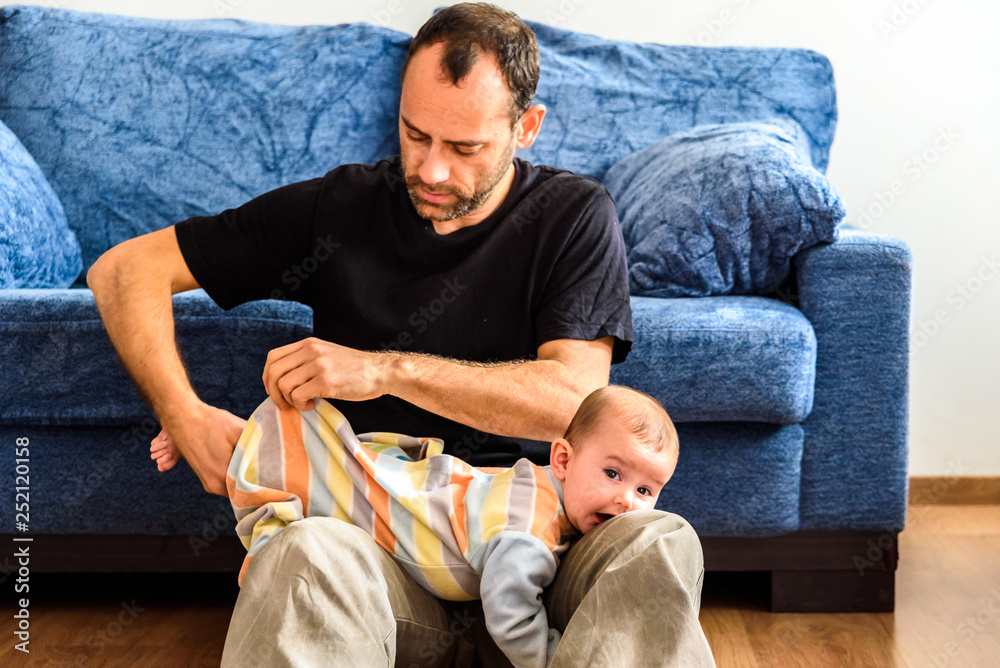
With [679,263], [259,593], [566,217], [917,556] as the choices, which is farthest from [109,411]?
[917,556]

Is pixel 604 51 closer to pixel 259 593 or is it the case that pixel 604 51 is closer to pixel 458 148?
pixel 458 148

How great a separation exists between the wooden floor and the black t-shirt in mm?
513

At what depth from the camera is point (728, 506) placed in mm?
1409

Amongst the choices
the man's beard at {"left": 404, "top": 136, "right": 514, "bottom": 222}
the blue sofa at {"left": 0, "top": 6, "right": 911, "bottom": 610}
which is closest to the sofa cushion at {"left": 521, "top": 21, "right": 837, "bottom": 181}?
the blue sofa at {"left": 0, "top": 6, "right": 911, "bottom": 610}

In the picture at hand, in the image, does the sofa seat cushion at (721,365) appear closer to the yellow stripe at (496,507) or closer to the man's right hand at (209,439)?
the yellow stripe at (496,507)

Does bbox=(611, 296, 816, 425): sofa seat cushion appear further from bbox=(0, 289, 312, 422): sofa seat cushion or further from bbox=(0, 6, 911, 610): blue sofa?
bbox=(0, 289, 312, 422): sofa seat cushion

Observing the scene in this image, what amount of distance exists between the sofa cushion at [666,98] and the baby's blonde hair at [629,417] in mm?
1070

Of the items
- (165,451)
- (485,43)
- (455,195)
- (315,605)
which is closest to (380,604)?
(315,605)

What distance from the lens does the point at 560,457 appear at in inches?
39.6

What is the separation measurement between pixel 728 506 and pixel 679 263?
16.3 inches

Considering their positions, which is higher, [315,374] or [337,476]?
[315,374]

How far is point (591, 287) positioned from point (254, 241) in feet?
1.55

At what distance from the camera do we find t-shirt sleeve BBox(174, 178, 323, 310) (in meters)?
1.20

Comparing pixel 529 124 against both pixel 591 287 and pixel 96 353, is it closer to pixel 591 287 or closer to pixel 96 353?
pixel 591 287
